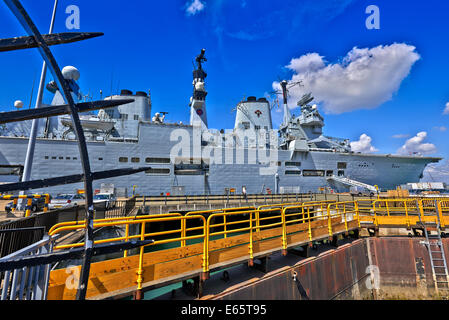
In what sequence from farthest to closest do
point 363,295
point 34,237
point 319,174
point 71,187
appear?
point 319,174
point 71,187
point 363,295
point 34,237

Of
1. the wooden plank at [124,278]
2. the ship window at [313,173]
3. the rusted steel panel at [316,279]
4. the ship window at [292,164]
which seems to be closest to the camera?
the wooden plank at [124,278]

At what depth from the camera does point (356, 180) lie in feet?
101

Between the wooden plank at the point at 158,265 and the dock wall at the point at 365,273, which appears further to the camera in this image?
the dock wall at the point at 365,273

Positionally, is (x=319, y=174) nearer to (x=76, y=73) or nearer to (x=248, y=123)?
(x=248, y=123)

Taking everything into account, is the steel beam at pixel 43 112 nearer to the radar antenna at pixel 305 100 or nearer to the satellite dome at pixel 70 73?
the satellite dome at pixel 70 73

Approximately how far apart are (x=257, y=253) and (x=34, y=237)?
7.23 m

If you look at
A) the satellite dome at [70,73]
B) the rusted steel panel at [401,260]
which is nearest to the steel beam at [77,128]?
the rusted steel panel at [401,260]

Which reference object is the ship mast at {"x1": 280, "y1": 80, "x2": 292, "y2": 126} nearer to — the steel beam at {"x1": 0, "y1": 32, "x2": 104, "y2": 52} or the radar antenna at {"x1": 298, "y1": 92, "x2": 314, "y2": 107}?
the radar antenna at {"x1": 298, "y1": 92, "x2": 314, "y2": 107}

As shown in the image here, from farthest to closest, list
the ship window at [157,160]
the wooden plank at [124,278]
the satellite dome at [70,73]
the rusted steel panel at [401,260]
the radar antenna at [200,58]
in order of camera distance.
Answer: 1. the radar antenna at [200,58]
2. the ship window at [157,160]
3. the satellite dome at [70,73]
4. the rusted steel panel at [401,260]
5. the wooden plank at [124,278]

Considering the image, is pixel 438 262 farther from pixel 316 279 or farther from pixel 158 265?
pixel 158 265

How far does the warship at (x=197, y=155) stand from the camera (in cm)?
2153

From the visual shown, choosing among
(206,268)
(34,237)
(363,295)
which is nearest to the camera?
(206,268)

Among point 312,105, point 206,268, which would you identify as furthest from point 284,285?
point 312,105
